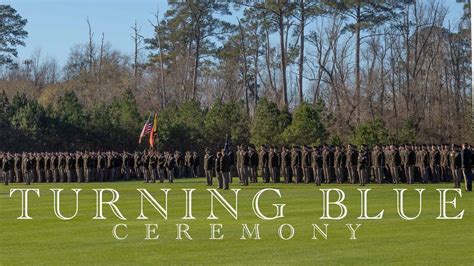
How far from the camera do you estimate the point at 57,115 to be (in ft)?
208

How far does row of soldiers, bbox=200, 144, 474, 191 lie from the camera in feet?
134

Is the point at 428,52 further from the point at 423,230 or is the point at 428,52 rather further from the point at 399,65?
the point at 423,230

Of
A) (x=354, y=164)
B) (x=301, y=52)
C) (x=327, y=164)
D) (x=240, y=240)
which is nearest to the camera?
(x=240, y=240)

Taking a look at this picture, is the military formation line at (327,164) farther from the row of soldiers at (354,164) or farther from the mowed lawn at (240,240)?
the mowed lawn at (240,240)

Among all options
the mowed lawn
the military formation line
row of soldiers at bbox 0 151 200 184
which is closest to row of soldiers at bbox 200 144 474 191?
the military formation line

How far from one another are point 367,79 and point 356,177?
30.4 m

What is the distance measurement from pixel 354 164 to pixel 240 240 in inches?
909

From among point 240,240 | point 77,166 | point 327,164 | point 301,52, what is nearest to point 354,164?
point 327,164

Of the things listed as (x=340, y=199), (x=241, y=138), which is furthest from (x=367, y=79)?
(x=340, y=199)

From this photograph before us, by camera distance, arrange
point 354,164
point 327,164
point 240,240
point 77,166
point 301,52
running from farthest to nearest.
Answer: point 301,52
point 77,166
point 327,164
point 354,164
point 240,240

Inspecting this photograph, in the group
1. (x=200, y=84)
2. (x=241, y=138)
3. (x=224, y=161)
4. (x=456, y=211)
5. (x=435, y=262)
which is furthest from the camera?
(x=200, y=84)

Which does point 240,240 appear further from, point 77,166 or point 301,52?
point 301,52

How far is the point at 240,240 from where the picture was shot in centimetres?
1897

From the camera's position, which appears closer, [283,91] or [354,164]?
[354,164]
